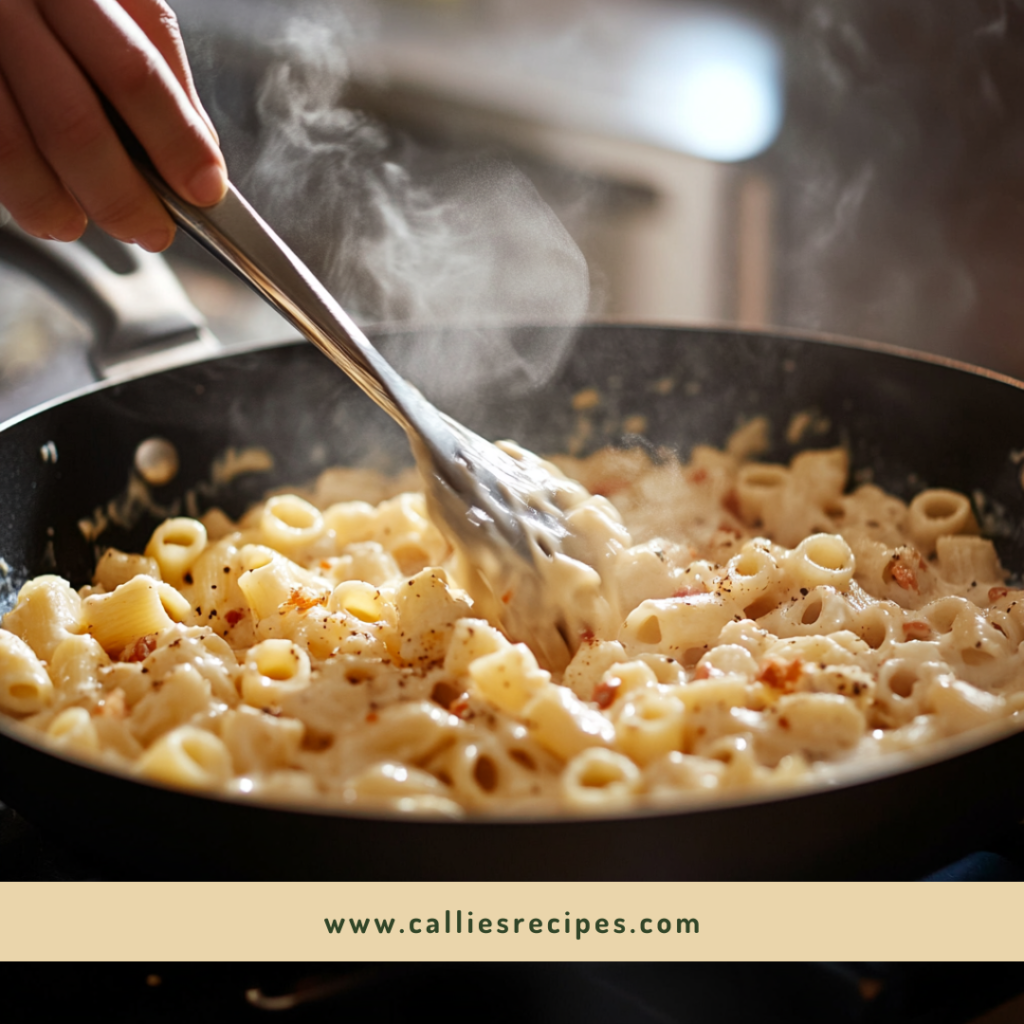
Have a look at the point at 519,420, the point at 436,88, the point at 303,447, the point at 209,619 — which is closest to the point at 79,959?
the point at 209,619

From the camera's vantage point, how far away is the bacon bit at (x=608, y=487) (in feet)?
7.71

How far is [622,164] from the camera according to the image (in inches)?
178

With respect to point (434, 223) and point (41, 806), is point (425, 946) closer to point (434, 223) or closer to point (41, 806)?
point (41, 806)

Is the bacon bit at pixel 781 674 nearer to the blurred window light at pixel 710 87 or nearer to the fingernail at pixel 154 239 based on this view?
the fingernail at pixel 154 239

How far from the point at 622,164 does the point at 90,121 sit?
Result: 3.41 metres

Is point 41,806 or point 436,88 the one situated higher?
point 436,88

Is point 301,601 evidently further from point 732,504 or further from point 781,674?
point 732,504

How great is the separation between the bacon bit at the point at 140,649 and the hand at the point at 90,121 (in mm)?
668

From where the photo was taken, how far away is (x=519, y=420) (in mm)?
2539

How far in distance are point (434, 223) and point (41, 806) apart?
2060 mm

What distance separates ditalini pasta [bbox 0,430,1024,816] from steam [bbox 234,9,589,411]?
414mm

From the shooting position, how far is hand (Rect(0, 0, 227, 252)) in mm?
1409

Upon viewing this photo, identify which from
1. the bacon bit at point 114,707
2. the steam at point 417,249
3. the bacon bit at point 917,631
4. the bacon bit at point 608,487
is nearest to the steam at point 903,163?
the steam at point 417,249

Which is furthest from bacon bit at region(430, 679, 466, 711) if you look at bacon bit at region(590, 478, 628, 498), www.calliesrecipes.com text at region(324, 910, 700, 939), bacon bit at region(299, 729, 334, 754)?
bacon bit at region(590, 478, 628, 498)
